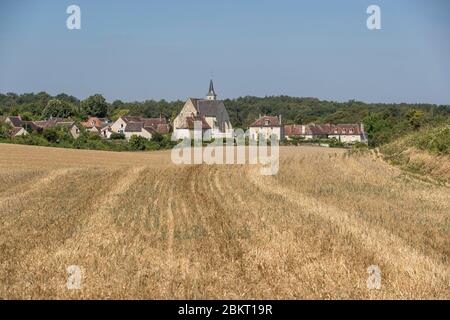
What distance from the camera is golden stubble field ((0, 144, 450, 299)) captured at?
7082mm

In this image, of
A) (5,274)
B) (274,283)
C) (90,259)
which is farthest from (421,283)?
(5,274)

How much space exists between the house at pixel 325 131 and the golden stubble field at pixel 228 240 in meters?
86.5

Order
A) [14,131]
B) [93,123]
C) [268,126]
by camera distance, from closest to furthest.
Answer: [14,131] → [268,126] → [93,123]

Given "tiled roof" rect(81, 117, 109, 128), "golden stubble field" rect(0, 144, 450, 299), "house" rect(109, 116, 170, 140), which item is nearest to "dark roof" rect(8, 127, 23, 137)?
"house" rect(109, 116, 170, 140)

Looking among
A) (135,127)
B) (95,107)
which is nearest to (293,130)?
(135,127)

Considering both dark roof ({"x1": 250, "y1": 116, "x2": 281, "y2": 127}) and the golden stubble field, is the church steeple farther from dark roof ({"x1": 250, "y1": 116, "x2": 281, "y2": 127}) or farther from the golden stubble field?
the golden stubble field

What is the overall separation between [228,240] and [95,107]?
130095mm

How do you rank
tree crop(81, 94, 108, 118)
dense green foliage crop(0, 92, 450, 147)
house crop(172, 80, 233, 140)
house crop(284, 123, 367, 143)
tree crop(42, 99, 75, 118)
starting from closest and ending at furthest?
house crop(172, 80, 233, 140) → house crop(284, 123, 367, 143) → tree crop(42, 99, 75, 118) → dense green foliage crop(0, 92, 450, 147) → tree crop(81, 94, 108, 118)

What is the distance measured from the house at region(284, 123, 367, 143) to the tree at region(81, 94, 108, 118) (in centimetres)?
4791

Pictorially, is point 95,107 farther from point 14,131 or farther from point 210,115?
point 14,131

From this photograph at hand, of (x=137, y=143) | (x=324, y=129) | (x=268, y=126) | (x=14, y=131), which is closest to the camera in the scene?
(x=137, y=143)

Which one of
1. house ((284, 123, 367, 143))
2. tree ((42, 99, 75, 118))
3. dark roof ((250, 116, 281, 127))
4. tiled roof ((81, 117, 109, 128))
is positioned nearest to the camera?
dark roof ((250, 116, 281, 127))

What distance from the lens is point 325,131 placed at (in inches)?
4225
